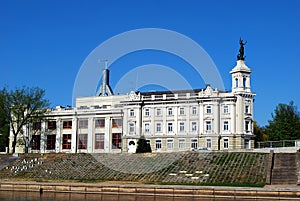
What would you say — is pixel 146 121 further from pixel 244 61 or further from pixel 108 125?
pixel 244 61

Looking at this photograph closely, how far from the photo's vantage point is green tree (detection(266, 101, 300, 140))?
274ft

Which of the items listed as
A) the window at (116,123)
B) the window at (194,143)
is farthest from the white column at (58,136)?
the window at (194,143)

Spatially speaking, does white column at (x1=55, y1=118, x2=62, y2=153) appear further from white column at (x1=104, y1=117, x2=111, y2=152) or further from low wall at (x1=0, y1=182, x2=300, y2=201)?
low wall at (x1=0, y1=182, x2=300, y2=201)

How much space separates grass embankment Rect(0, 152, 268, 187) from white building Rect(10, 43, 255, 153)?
21.3m

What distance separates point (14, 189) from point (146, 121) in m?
43.2

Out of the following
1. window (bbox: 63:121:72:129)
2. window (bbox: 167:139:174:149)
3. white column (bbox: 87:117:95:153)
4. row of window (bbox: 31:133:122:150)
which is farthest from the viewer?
window (bbox: 63:121:72:129)

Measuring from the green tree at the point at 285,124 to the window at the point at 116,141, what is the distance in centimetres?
2694

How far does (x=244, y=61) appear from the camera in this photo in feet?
262

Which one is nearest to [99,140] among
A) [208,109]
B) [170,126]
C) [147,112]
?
[147,112]

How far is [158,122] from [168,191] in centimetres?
4552

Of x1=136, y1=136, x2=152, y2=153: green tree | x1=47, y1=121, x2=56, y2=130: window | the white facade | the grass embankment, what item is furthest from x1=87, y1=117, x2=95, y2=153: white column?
the grass embankment

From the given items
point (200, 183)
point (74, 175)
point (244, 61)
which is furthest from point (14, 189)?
point (244, 61)

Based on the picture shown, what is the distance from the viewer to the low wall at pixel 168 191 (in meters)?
34.6

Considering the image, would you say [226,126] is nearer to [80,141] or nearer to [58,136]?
[80,141]
